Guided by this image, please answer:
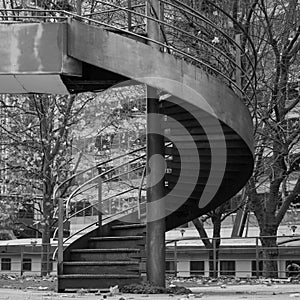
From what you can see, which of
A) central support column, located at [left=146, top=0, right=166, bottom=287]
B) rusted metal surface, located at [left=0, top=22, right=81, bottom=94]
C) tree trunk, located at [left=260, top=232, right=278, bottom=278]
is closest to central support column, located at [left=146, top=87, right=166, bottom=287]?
central support column, located at [left=146, top=0, right=166, bottom=287]

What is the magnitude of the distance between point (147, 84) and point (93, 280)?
10.7 ft

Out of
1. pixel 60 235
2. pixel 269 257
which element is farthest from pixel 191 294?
pixel 269 257

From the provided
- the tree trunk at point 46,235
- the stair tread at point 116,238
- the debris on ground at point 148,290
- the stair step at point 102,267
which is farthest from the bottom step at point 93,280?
the tree trunk at point 46,235

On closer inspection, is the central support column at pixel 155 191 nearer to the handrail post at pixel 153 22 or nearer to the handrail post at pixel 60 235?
the handrail post at pixel 153 22

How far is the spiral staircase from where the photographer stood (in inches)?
388

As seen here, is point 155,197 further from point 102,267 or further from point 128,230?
point 128,230

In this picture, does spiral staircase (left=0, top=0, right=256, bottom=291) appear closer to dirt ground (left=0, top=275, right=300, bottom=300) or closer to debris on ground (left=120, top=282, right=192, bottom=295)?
debris on ground (left=120, top=282, right=192, bottom=295)

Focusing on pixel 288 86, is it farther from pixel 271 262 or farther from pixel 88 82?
pixel 88 82

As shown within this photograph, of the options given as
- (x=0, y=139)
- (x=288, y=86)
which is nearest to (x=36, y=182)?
(x=0, y=139)

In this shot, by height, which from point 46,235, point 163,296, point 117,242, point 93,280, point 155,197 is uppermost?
point 46,235

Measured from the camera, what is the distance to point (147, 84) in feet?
32.6

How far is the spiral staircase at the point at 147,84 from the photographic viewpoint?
987 centimetres

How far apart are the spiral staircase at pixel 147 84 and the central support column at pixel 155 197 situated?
11.5 inches

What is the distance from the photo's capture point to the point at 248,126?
11555mm
